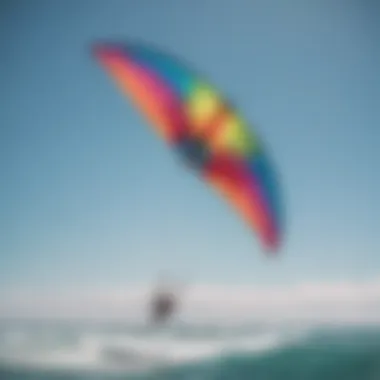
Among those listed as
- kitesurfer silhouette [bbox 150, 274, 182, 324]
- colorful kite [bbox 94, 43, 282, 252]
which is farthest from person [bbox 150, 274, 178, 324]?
colorful kite [bbox 94, 43, 282, 252]

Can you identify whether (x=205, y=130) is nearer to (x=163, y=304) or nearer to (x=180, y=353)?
(x=163, y=304)

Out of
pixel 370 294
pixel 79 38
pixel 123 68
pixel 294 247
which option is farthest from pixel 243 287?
pixel 79 38

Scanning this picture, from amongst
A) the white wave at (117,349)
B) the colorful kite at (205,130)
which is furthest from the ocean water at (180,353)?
the colorful kite at (205,130)

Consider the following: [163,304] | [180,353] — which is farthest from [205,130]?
[180,353]

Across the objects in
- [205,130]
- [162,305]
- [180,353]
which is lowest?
[180,353]

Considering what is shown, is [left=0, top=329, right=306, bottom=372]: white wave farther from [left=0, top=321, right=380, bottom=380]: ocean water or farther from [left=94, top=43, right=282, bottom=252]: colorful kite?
[left=94, top=43, right=282, bottom=252]: colorful kite

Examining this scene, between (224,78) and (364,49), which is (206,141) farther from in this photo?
(364,49)
